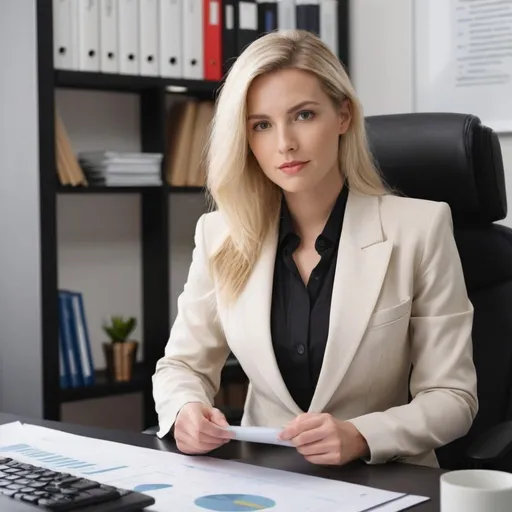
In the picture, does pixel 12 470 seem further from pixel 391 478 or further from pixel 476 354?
pixel 476 354

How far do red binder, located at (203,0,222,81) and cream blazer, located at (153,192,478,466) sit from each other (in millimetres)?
1478

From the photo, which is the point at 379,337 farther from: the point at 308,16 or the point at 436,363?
the point at 308,16

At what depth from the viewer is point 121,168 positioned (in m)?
3.02

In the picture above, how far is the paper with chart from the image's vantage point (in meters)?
1.21

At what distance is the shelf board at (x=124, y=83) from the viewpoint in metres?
2.90

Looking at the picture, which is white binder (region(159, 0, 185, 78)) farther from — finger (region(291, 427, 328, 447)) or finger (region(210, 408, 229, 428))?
finger (region(291, 427, 328, 447))

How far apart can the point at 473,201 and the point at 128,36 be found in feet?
4.80

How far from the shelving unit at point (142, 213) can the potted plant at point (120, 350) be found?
41 mm

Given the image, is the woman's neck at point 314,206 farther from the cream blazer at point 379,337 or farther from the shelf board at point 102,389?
the shelf board at point 102,389

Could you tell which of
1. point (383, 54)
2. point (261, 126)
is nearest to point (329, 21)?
point (383, 54)

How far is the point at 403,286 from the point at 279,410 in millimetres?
331

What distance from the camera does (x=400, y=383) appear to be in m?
1.77

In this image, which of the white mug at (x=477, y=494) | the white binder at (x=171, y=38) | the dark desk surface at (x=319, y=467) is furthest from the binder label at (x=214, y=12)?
the white mug at (x=477, y=494)

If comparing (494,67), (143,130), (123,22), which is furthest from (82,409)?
(494,67)
